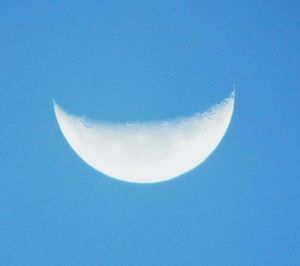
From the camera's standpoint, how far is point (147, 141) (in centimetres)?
350

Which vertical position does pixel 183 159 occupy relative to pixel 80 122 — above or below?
below

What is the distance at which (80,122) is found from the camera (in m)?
3.57

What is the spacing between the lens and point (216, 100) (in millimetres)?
3549

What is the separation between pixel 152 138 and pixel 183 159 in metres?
0.32

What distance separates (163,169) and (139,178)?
24 cm

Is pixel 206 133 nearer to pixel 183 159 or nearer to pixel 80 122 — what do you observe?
pixel 183 159

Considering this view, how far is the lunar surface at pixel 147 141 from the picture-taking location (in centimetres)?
349

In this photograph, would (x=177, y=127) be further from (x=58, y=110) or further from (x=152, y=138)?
(x=58, y=110)

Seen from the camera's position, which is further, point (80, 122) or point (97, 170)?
point (97, 170)

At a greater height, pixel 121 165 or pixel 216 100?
pixel 216 100

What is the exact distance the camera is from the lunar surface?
11.5ft

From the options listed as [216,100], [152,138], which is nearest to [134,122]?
[152,138]

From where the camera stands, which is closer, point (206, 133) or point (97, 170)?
point (206, 133)

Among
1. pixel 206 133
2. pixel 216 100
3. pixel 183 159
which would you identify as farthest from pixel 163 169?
pixel 216 100
